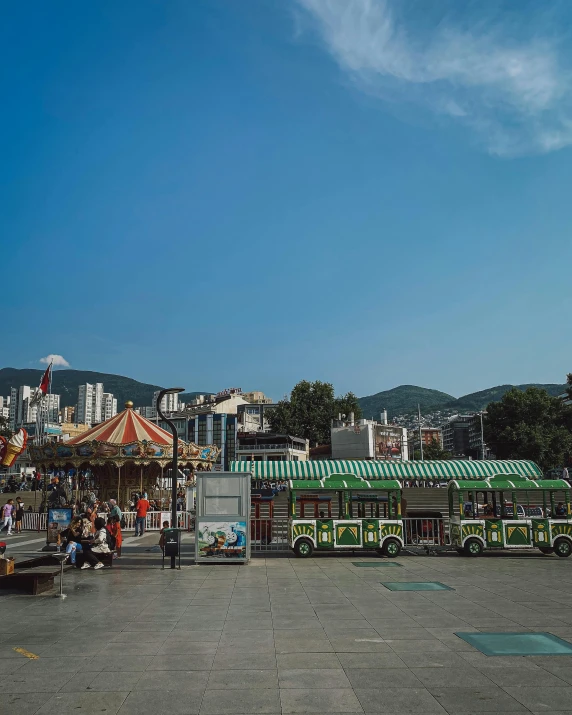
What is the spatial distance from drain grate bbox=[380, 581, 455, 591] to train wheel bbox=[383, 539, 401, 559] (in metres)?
5.12

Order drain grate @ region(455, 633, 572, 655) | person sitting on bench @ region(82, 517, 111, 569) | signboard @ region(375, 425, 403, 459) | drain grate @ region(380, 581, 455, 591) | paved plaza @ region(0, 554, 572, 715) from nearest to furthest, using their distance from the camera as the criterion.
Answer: paved plaza @ region(0, 554, 572, 715), drain grate @ region(455, 633, 572, 655), drain grate @ region(380, 581, 455, 591), person sitting on bench @ region(82, 517, 111, 569), signboard @ region(375, 425, 403, 459)

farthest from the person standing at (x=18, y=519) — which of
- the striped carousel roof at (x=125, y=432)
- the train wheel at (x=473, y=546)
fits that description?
the train wheel at (x=473, y=546)

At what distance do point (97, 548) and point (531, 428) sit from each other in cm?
7005

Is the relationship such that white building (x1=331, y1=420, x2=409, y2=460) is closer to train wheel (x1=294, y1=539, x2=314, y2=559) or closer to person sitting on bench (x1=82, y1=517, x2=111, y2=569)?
train wheel (x1=294, y1=539, x2=314, y2=559)

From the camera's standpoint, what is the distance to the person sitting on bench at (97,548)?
669 inches

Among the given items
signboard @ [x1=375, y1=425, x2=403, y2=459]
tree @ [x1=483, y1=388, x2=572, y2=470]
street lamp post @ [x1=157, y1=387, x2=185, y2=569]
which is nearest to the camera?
street lamp post @ [x1=157, y1=387, x2=185, y2=569]

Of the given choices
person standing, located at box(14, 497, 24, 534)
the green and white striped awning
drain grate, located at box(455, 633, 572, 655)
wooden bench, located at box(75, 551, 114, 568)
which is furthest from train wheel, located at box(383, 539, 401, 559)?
person standing, located at box(14, 497, 24, 534)

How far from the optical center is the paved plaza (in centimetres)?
646

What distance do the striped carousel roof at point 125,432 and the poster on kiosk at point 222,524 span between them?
16.7m

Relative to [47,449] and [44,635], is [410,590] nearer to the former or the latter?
[44,635]

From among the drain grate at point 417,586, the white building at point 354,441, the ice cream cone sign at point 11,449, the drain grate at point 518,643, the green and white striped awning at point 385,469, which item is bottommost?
the drain grate at point 417,586

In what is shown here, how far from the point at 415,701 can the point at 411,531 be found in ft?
49.7

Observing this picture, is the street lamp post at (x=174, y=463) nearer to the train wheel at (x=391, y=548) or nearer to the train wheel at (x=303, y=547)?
the train wheel at (x=303, y=547)

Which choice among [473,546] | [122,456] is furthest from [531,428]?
[473,546]
